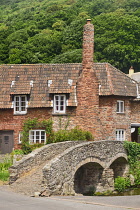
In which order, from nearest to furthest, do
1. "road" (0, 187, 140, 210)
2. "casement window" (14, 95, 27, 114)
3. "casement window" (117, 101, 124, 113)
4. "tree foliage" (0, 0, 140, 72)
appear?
"road" (0, 187, 140, 210) → "casement window" (14, 95, 27, 114) → "casement window" (117, 101, 124, 113) → "tree foliage" (0, 0, 140, 72)

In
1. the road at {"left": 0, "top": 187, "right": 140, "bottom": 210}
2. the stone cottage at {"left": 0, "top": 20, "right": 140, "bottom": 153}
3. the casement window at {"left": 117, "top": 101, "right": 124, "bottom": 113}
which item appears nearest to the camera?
the road at {"left": 0, "top": 187, "right": 140, "bottom": 210}

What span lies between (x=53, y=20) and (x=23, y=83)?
194ft

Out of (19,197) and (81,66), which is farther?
(81,66)

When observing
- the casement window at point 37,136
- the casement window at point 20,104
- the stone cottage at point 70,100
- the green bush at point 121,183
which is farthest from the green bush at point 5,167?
the green bush at point 121,183

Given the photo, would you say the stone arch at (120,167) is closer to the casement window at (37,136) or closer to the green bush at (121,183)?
the green bush at (121,183)

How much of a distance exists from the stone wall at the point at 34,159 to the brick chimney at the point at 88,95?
14.5 feet

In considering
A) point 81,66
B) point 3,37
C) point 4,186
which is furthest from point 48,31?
point 4,186

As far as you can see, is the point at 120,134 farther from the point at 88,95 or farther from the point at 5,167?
Answer: the point at 5,167

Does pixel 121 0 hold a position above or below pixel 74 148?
Answer: above

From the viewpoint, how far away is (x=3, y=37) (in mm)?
79312

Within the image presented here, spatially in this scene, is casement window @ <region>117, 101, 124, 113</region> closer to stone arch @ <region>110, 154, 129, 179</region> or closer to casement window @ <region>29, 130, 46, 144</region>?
stone arch @ <region>110, 154, 129, 179</region>

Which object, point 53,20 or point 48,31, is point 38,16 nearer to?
point 53,20

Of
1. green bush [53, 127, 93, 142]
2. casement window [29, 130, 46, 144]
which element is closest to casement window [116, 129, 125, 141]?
green bush [53, 127, 93, 142]

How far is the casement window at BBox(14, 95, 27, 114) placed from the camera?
33500 millimetres
